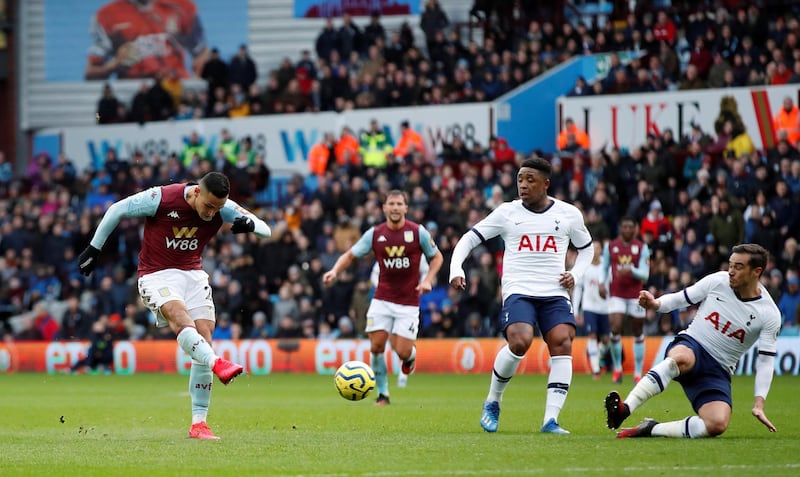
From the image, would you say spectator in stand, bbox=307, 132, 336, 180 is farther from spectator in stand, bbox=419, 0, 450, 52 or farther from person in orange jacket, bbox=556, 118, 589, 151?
person in orange jacket, bbox=556, 118, 589, 151

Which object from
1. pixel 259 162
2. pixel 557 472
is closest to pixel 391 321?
pixel 557 472

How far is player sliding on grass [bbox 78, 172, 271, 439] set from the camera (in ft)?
40.0

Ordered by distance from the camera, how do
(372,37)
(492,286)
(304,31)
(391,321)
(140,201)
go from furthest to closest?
(304,31) < (372,37) < (492,286) < (391,321) < (140,201)

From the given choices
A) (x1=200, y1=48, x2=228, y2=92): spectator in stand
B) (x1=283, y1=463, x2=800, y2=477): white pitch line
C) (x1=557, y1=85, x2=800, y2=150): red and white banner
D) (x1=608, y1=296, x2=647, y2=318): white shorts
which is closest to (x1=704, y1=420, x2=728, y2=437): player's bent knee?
(x1=283, y1=463, x2=800, y2=477): white pitch line

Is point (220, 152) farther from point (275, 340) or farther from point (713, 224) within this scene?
point (713, 224)

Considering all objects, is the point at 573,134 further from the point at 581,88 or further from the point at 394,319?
the point at 394,319

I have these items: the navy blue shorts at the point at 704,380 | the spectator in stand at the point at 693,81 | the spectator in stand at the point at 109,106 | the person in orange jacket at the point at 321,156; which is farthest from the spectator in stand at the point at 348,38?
the navy blue shorts at the point at 704,380

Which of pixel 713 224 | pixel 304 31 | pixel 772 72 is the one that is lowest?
pixel 713 224

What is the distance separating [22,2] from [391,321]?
2569 cm

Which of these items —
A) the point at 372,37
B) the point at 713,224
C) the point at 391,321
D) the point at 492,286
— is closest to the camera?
the point at 391,321

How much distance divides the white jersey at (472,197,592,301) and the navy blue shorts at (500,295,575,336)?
2.3 inches

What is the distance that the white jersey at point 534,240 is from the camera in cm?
1259

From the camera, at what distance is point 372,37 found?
3469 cm

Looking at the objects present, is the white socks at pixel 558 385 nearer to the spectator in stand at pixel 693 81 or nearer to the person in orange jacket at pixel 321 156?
the spectator in stand at pixel 693 81
